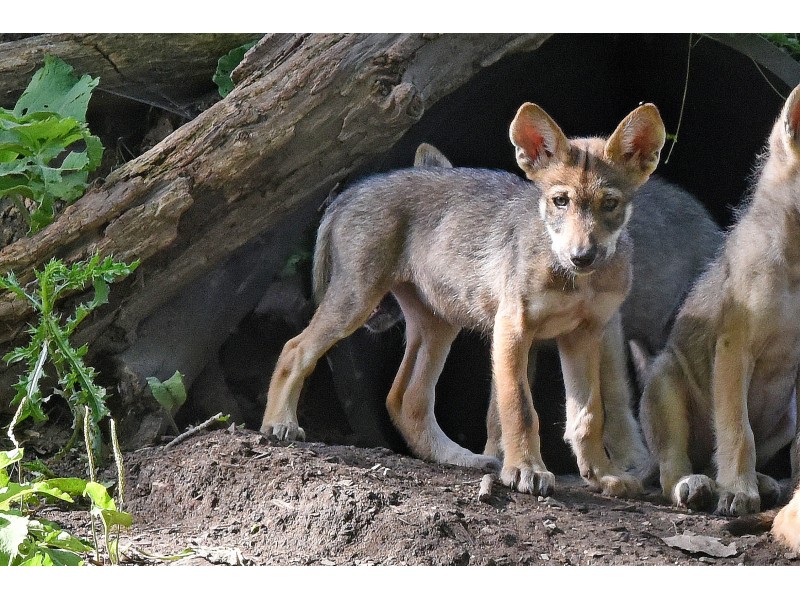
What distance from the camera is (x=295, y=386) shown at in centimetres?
616

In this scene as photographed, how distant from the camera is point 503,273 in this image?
586 centimetres

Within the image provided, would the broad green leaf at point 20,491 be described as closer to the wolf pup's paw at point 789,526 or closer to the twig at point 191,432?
the twig at point 191,432

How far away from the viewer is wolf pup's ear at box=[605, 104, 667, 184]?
5.21 m

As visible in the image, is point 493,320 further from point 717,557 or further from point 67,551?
point 67,551

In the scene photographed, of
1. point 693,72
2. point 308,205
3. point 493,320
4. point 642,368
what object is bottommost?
point 642,368

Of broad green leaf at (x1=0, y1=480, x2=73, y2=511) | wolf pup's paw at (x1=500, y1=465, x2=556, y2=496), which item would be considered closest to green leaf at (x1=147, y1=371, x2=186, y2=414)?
broad green leaf at (x1=0, y1=480, x2=73, y2=511)

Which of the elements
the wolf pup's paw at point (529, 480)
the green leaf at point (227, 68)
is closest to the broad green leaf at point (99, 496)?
the wolf pup's paw at point (529, 480)

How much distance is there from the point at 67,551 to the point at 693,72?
5109mm

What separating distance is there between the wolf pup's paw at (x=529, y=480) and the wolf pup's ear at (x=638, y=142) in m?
1.61

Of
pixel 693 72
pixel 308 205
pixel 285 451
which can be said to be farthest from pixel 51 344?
pixel 693 72

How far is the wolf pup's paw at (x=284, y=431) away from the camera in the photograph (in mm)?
5883

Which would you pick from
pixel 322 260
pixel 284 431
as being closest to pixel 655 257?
pixel 322 260

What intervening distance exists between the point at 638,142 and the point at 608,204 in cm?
37

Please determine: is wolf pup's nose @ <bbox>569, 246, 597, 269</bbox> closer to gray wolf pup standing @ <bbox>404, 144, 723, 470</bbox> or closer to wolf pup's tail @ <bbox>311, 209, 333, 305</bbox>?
gray wolf pup standing @ <bbox>404, 144, 723, 470</bbox>
